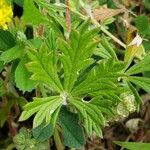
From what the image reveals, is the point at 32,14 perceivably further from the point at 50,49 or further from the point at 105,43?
the point at 105,43

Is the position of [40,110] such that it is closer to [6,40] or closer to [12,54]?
[12,54]

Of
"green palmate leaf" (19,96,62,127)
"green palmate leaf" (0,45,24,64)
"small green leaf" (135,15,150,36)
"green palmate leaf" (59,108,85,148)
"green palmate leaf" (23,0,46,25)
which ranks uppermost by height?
"green palmate leaf" (23,0,46,25)

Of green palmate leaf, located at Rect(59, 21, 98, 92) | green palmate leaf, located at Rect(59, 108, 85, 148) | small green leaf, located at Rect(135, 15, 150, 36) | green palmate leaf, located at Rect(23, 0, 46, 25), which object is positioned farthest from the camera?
small green leaf, located at Rect(135, 15, 150, 36)

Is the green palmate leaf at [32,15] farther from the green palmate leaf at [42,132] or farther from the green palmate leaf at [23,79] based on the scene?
the green palmate leaf at [42,132]

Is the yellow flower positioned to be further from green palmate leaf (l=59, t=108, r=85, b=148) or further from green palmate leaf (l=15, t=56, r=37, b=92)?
green palmate leaf (l=59, t=108, r=85, b=148)

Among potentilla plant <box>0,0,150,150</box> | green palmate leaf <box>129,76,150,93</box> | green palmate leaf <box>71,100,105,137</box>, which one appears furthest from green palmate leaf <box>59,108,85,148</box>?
green palmate leaf <box>129,76,150,93</box>

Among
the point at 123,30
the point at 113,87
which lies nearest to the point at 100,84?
the point at 113,87

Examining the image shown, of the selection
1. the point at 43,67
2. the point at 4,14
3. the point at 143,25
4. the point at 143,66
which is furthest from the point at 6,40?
the point at 143,25
